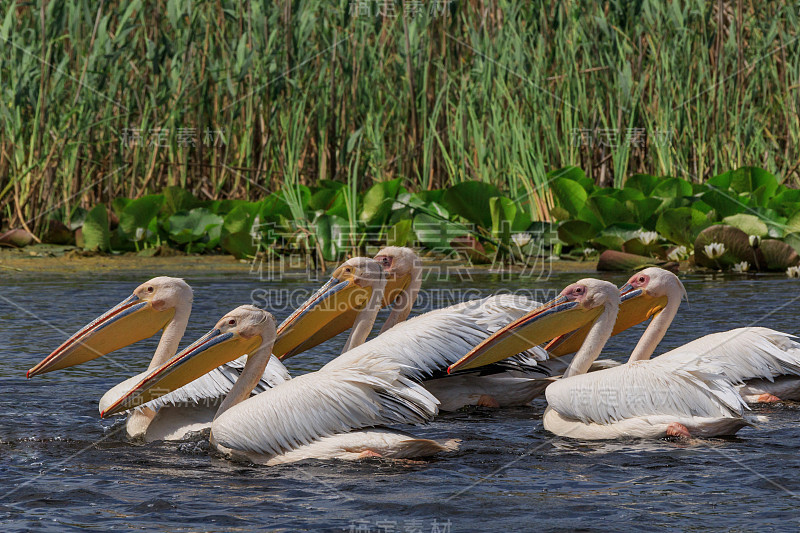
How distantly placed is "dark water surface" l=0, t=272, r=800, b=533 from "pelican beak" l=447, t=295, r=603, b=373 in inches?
9.9

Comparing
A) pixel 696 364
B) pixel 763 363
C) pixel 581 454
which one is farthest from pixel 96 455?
pixel 763 363

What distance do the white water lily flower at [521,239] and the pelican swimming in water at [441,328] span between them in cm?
319

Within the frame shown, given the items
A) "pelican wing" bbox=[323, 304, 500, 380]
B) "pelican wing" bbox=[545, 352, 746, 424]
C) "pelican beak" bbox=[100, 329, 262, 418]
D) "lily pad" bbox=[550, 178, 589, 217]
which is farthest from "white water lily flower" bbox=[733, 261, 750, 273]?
"pelican beak" bbox=[100, 329, 262, 418]

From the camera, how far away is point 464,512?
3.04m

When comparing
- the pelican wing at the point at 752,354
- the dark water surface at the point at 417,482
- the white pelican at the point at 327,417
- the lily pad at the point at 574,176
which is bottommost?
the dark water surface at the point at 417,482

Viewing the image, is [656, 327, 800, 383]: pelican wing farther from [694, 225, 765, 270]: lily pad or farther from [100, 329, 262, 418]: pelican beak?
[694, 225, 765, 270]: lily pad

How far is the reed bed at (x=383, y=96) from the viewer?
27.5ft

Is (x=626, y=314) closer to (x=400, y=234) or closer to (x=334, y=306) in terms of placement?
(x=334, y=306)

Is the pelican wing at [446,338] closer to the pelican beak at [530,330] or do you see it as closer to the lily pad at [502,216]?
the pelican beak at [530,330]

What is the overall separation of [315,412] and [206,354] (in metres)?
0.52

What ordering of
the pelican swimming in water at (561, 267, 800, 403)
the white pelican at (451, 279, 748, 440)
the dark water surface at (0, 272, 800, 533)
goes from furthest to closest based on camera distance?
the pelican swimming in water at (561, 267, 800, 403) → the white pelican at (451, 279, 748, 440) → the dark water surface at (0, 272, 800, 533)

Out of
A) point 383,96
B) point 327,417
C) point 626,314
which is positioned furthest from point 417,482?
point 383,96

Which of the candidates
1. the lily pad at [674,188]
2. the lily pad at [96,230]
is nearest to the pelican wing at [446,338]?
the lily pad at [674,188]

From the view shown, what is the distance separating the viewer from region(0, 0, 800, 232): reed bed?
8.39 meters
